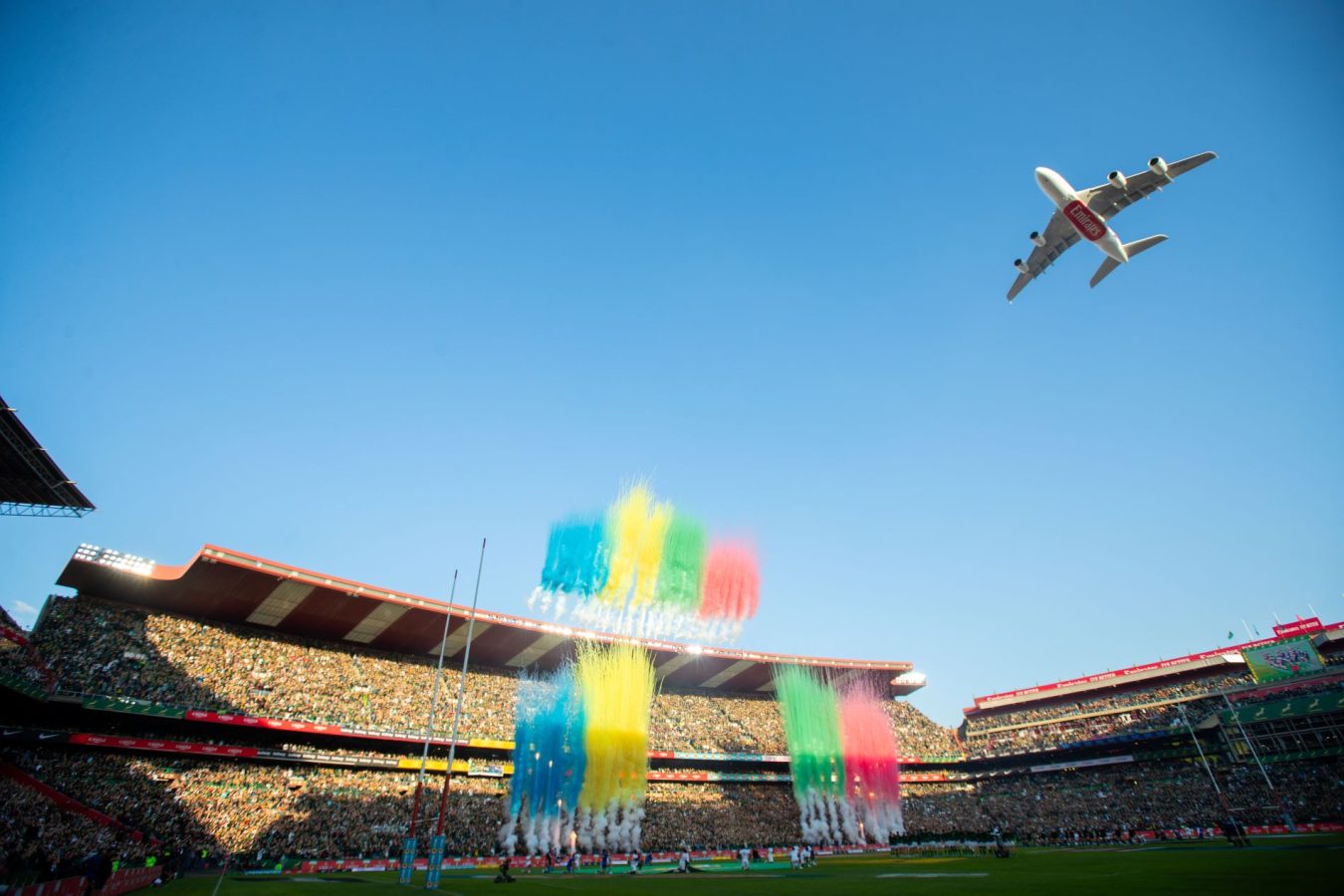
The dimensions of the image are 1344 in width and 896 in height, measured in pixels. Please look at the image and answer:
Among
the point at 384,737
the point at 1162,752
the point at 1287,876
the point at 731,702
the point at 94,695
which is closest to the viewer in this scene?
the point at 1287,876

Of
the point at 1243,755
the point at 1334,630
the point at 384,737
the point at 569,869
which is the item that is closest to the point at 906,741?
the point at 1243,755

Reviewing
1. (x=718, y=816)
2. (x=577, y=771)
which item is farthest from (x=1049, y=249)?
(x=718, y=816)

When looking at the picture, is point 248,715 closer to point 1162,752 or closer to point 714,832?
point 714,832

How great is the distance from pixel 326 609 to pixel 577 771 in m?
23.7

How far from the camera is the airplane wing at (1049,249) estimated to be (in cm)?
3231

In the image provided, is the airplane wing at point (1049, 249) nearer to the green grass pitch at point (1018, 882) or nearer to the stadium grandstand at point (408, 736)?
the green grass pitch at point (1018, 882)

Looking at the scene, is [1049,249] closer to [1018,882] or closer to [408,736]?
[1018,882]

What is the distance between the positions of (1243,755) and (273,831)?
81.3m

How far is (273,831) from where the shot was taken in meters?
37.3

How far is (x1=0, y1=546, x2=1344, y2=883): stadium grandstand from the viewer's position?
117ft

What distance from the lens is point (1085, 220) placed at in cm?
3058

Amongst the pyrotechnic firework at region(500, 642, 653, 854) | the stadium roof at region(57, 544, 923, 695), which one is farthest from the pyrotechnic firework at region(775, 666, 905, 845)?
the pyrotechnic firework at region(500, 642, 653, 854)

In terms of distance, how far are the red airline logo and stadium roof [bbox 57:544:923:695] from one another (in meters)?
48.3

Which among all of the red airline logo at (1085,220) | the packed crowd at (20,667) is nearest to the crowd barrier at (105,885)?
the packed crowd at (20,667)
